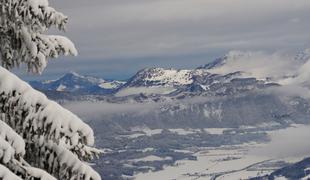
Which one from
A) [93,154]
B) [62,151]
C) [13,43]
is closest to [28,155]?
[62,151]

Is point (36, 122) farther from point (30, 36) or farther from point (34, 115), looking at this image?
point (30, 36)

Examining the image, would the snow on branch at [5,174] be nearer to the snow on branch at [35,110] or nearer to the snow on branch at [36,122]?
the snow on branch at [36,122]

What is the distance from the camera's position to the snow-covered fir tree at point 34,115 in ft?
37.9

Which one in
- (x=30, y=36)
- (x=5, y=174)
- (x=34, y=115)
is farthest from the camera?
(x=30, y=36)

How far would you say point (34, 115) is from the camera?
11.7 m

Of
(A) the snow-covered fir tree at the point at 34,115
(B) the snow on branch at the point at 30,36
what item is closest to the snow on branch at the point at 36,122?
(A) the snow-covered fir tree at the point at 34,115

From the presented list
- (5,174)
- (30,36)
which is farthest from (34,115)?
(30,36)

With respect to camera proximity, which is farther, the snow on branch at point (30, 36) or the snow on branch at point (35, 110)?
the snow on branch at point (30, 36)

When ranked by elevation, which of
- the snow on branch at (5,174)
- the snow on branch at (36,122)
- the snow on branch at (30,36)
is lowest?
the snow on branch at (5,174)

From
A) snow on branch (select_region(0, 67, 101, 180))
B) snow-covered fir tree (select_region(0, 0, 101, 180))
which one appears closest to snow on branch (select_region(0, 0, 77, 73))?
snow-covered fir tree (select_region(0, 0, 101, 180))

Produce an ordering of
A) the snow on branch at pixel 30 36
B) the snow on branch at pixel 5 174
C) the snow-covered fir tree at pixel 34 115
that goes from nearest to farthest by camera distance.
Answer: the snow on branch at pixel 5 174, the snow-covered fir tree at pixel 34 115, the snow on branch at pixel 30 36

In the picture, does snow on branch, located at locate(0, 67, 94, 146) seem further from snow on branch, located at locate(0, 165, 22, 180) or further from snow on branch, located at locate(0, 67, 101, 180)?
snow on branch, located at locate(0, 165, 22, 180)

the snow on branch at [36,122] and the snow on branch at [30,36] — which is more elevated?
the snow on branch at [30,36]

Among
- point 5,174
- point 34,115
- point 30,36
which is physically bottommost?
point 5,174
